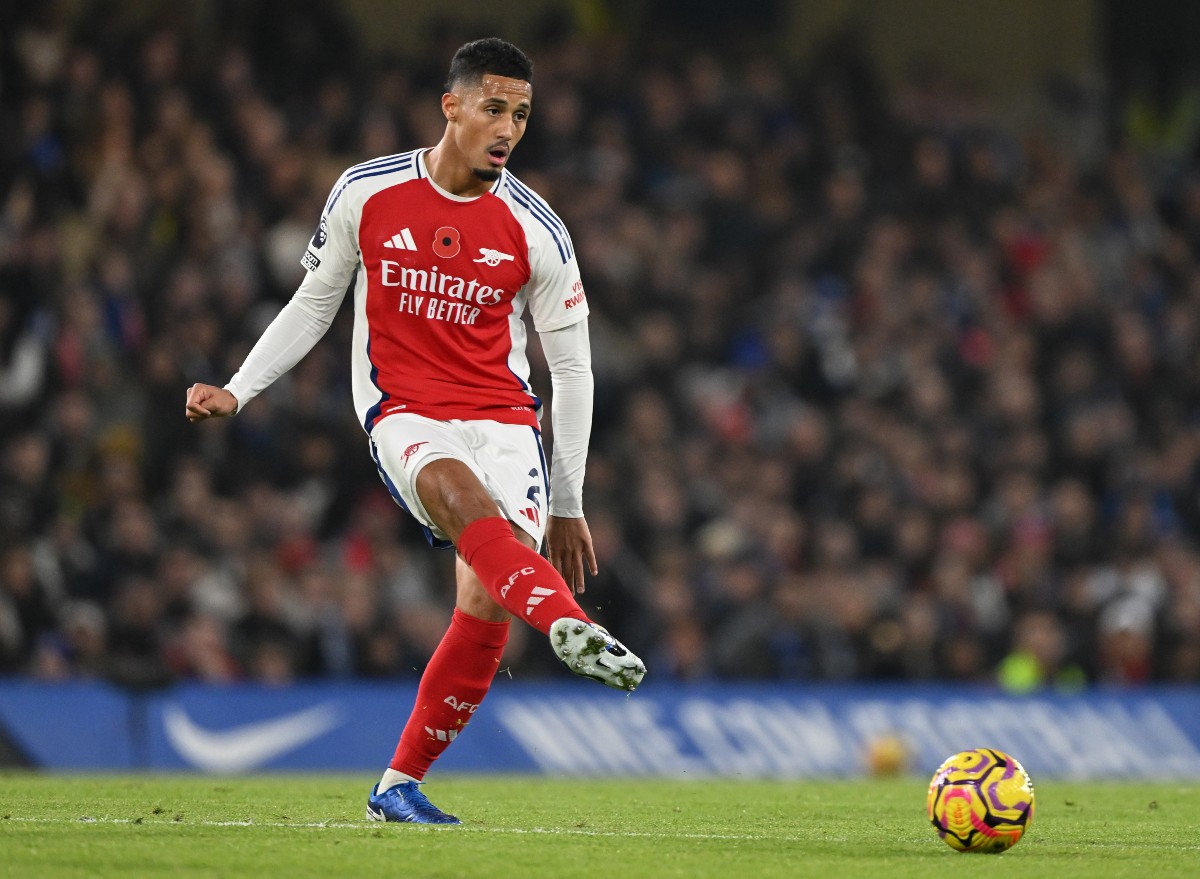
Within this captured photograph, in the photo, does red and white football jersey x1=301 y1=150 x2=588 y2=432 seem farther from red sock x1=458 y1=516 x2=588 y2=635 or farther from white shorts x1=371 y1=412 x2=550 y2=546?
red sock x1=458 y1=516 x2=588 y2=635

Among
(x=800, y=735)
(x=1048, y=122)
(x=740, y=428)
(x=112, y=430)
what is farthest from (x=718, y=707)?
(x=1048, y=122)

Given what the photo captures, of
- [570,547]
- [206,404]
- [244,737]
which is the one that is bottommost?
[244,737]

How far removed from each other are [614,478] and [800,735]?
2929 mm

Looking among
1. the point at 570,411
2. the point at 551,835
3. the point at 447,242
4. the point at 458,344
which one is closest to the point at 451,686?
the point at 551,835

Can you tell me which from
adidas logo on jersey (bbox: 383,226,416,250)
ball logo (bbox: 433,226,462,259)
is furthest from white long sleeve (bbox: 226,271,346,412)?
ball logo (bbox: 433,226,462,259)

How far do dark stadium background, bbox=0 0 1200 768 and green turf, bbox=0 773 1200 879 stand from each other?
15.7 feet

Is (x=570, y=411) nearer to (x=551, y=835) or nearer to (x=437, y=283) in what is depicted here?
(x=437, y=283)

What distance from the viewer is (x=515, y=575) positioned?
248 inches

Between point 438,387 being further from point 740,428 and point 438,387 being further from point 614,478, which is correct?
point 740,428

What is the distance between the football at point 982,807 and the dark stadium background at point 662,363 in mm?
7588

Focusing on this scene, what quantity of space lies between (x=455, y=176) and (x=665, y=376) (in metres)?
10.7

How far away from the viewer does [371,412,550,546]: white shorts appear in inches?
266

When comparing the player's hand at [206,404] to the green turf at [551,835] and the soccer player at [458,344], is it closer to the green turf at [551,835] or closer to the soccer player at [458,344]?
the soccer player at [458,344]

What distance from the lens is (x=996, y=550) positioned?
682 inches
